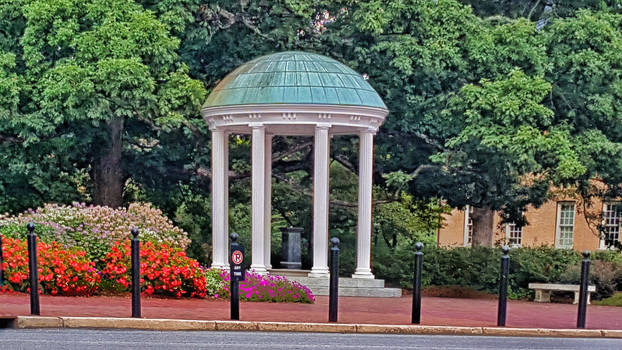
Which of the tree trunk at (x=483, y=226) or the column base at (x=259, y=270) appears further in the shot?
the tree trunk at (x=483, y=226)

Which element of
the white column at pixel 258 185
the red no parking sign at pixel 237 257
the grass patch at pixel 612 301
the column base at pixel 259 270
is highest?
the white column at pixel 258 185

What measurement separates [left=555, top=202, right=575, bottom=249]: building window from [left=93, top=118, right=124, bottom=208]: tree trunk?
22.5m

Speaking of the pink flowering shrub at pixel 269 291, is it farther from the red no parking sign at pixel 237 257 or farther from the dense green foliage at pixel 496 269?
the dense green foliage at pixel 496 269

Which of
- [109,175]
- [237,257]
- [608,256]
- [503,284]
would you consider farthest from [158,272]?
[608,256]

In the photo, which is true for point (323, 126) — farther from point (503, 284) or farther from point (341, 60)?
point (503, 284)

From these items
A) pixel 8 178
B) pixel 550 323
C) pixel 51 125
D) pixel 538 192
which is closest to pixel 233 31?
pixel 51 125

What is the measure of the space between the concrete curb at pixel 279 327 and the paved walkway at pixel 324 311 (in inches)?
17.4

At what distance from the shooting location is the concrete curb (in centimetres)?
1077

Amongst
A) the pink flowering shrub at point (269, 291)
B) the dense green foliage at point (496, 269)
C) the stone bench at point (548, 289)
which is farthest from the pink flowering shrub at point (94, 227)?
the stone bench at point (548, 289)

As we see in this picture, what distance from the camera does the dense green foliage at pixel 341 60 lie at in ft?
68.4

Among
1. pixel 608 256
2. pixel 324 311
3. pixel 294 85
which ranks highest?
pixel 294 85

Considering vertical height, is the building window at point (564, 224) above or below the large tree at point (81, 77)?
below

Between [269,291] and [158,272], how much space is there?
2331 mm

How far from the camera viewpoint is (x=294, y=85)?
1803 centimetres
